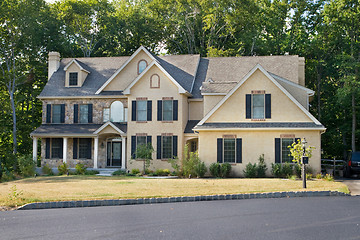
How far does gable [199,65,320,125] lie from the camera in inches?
1064

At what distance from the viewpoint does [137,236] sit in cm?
→ 1012

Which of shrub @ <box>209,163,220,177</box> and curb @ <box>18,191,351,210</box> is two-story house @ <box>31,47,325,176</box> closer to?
shrub @ <box>209,163,220,177</box>

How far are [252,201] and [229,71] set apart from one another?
761 inches

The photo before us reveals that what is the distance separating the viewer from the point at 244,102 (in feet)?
90.1

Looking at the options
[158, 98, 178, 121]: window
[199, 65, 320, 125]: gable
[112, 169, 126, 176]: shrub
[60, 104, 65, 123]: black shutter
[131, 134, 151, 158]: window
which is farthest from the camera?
[60, 104, 65, 123]: black shutter

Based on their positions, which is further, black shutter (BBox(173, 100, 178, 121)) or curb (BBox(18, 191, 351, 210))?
black shutter (BBox(173, 100, 178, 121))

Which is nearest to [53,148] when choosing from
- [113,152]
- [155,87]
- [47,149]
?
[47,149]

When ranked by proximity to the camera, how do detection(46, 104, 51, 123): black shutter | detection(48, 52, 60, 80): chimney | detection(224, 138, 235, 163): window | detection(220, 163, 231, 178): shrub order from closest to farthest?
1. detection(220, 163, 231, 178): shrub
2. detection(224, 138, 235, 163): window
3. detection(46, 104, 51, 123): black shutter
4. detection(48, 52, 60, 80): chimney

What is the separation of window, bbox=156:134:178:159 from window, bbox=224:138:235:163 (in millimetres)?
4531

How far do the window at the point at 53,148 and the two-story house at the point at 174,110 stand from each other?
0.07 metres

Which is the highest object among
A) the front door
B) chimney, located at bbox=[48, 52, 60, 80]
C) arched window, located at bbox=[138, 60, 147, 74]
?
chimney, located at bbox=[48, 52, 60, 80]

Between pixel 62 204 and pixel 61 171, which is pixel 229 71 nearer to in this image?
pixel 61 171

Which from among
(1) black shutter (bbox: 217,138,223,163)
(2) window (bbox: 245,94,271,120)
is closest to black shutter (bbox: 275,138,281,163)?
(2) window (bbox: 245,94,271,120)

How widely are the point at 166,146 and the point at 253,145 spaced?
641 centimetres
